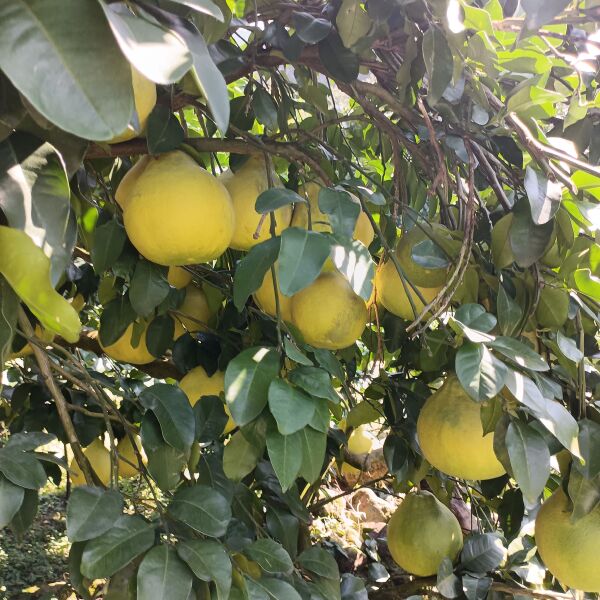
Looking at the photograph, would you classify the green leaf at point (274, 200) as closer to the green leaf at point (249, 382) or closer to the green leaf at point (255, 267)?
the green leaf at point (255, 267)

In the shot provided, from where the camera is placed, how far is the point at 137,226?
0.92 meters

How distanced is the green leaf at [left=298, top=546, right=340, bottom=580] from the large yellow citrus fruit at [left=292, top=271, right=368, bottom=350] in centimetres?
46

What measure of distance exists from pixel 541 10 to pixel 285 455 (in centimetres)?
61

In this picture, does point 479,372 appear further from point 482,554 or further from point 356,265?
point 482,554

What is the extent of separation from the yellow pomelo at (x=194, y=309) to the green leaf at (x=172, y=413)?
0.46 meters

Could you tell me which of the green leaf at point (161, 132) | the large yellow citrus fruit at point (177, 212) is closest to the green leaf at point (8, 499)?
the large yellow citrus fruit at point (177, 212)

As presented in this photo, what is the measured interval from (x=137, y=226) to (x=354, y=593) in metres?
1.08

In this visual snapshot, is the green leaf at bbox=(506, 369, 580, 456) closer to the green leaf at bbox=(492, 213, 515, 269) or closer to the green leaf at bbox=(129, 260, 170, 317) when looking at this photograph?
the green leaf at bbox=(492, 213, 515, 269)

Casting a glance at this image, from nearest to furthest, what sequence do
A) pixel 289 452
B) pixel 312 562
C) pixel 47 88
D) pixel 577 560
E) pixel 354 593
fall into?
pixel 47 88, pixel 289 452, pixel 577 560, pixel 312 562, pixel 354 593

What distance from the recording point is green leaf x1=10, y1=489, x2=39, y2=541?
3.20ft

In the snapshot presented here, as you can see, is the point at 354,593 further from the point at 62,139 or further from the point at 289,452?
the point at 62,139

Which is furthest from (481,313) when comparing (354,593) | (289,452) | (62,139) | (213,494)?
(354,593)

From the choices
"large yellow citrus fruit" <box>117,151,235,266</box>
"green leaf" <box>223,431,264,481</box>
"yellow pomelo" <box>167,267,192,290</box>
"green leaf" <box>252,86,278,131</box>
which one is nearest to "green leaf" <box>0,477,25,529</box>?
"green leaf" <box>223,431,264,481</box>

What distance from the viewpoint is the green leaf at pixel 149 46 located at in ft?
1.20
